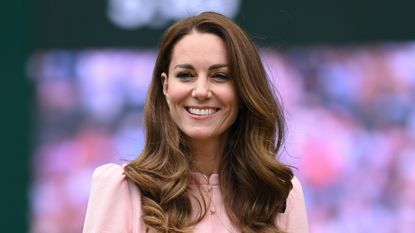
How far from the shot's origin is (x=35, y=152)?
6.54 metres

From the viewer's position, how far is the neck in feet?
10.0

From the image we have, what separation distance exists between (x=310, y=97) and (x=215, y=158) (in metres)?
3.07

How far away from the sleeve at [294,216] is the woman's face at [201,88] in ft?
1.08

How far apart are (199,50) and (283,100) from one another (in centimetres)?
297

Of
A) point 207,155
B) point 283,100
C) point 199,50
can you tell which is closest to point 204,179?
point 207,155

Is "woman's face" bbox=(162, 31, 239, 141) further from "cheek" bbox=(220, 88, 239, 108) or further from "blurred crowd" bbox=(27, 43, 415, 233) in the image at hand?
"blurred crowd" bbox=(27, 43, 415, 233)

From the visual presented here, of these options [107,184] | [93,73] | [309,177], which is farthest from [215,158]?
[93,73]

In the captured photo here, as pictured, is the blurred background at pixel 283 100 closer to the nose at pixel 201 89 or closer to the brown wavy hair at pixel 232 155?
the brown wavy hair at pixel 232 155

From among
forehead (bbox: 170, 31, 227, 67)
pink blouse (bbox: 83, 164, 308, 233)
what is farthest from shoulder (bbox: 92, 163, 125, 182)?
forehead (bbox: 170, 31, 227, 67)

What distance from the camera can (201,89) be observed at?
9.66 feet

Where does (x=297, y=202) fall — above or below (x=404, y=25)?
below

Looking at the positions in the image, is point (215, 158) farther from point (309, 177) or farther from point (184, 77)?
point (309, 177)

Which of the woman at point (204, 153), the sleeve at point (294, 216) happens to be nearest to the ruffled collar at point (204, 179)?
the woman at point (204, 153)

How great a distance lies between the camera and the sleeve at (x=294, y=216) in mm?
3130
